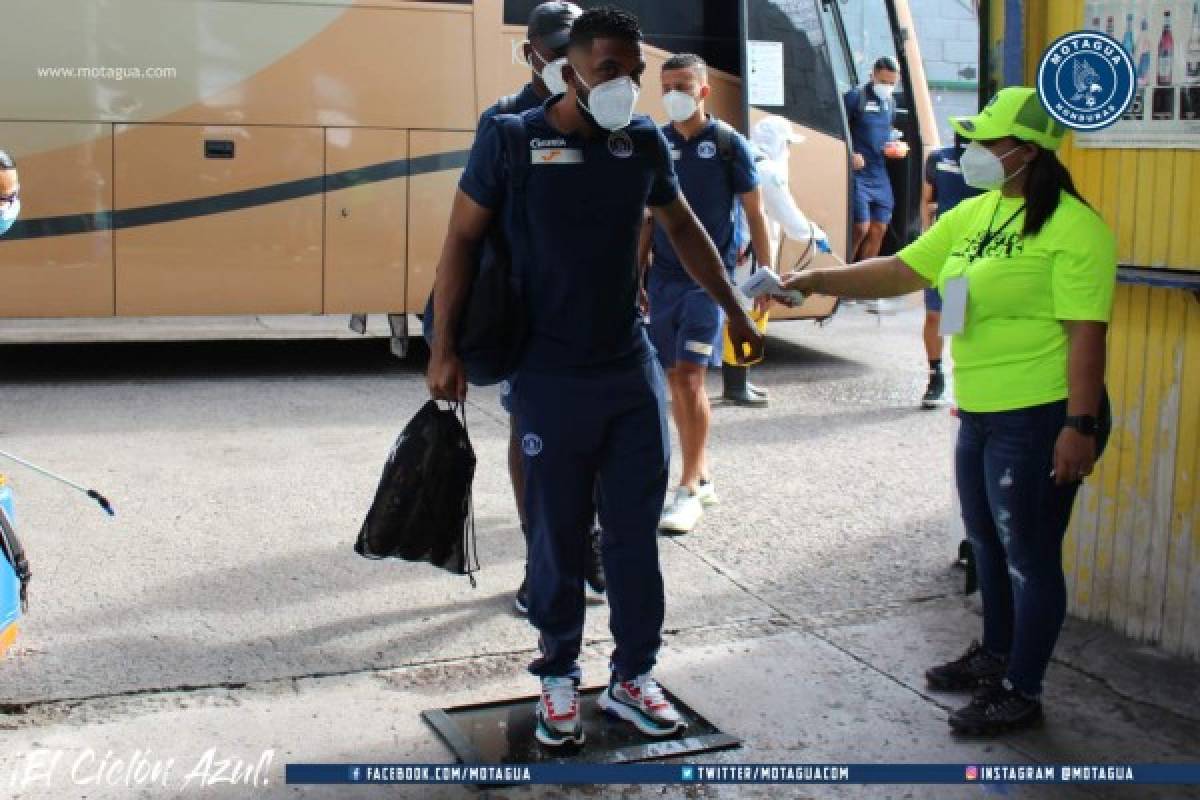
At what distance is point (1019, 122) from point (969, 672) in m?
1.62

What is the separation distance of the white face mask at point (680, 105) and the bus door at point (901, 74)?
424 cm

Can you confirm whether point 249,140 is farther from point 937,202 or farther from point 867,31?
point 867,31

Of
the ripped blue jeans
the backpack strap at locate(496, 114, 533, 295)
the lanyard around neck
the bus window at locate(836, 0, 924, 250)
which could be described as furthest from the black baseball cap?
the bus window at locate(836, 0, 924, 250)

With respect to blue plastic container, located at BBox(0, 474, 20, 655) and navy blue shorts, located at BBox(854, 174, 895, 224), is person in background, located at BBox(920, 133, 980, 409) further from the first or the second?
blue plastic container, located at BBox(0, 474, 20, 655)

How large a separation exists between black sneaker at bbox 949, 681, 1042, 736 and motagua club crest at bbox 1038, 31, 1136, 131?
67.3 inches

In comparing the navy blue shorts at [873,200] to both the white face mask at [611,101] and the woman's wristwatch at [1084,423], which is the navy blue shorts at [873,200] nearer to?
the woman's wristwatch at [1084,423]

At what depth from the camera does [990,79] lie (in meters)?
5.29

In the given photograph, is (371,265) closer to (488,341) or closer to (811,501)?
(811,501)

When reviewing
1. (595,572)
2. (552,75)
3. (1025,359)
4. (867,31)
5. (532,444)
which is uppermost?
(867,31)

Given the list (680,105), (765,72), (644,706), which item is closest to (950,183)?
(680,105)

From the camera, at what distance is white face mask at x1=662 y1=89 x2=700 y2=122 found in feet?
21.2

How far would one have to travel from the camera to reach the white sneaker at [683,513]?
6.35 m

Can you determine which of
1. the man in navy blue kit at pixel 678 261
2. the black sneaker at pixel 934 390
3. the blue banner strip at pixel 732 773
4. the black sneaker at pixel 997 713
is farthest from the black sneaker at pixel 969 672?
the black sneaker at pixel 934 390

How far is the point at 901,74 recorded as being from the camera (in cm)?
1116
